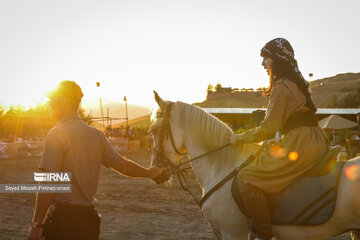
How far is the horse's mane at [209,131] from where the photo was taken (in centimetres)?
405

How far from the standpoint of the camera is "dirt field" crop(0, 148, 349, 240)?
7.46 meters

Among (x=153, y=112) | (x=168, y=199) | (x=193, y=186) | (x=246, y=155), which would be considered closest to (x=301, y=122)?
(x=246, y=155)

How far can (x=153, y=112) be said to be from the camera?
468 centimetres

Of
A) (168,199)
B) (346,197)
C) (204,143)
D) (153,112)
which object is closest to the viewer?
(346,197)

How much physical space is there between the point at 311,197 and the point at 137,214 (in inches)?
251

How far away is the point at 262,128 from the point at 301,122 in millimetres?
382

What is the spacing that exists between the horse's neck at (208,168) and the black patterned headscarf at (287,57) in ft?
3.30

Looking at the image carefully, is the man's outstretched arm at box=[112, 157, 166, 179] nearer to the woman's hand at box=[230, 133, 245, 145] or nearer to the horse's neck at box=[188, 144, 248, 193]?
the horse's neck at box=[188, 144, 248, 193]

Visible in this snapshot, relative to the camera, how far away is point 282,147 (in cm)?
351

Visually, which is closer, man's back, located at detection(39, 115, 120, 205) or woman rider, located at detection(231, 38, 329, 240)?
man's back, located at detection(39, 115, 120, 205)

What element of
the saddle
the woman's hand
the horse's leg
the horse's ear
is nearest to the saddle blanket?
the saddle

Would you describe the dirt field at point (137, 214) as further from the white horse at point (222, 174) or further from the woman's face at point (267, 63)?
the woman's face at point (267, 63)

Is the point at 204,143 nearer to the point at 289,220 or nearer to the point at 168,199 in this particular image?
the point at 289,220

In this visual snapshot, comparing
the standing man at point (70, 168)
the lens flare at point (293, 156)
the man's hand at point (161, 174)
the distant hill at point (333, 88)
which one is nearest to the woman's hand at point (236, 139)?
the lens flare at point (293, 156)
